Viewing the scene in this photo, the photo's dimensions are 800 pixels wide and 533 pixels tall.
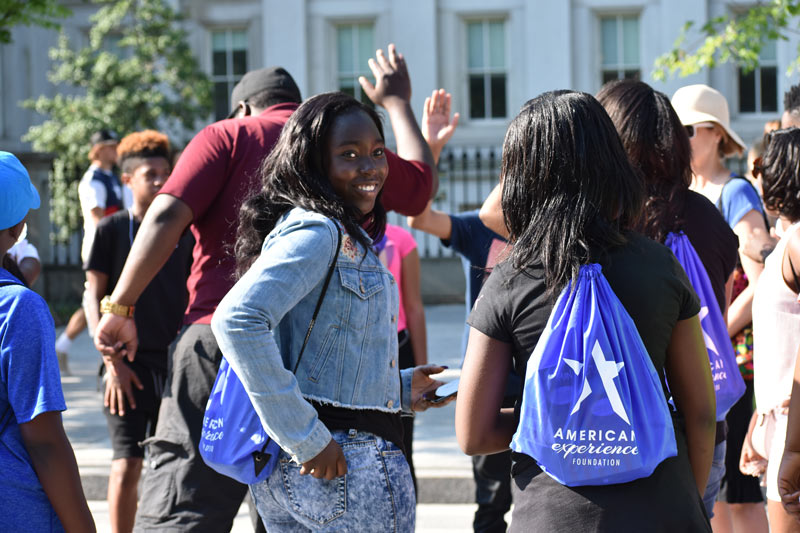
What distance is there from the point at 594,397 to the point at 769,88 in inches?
738

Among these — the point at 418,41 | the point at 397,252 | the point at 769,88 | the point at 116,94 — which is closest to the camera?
the point at 397,252

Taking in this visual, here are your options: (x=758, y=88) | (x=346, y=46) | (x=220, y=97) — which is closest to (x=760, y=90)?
(x=758, y=88)

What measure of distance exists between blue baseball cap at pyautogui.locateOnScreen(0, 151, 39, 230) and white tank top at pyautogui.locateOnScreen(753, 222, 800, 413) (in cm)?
223

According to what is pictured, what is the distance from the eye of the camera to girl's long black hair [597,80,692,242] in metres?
3.29

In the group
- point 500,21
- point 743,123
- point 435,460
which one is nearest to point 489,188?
point 500,21

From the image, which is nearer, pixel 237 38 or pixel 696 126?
pixel 696 126

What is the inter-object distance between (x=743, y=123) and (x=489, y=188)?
5.15m

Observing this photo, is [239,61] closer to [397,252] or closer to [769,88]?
[769,88]

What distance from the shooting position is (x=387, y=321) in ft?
9.04

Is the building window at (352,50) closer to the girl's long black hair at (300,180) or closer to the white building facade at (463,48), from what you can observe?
the white building facade at (463,48)

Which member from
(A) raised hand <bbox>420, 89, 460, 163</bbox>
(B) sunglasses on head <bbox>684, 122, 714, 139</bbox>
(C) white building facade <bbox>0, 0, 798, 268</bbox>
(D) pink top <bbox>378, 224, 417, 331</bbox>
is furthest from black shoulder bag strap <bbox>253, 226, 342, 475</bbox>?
(C) white building facade <bbox>0, 0, 798, 268</bbox>

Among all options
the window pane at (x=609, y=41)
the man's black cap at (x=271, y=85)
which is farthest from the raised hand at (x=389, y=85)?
the window pane at (x=609, y=41)

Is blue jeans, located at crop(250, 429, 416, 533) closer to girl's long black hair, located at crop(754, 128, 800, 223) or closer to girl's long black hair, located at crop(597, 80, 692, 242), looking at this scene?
girl's long black hair, located at crop(597, 80, 692, 242)

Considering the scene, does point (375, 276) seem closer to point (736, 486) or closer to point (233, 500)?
point (233, 500)
